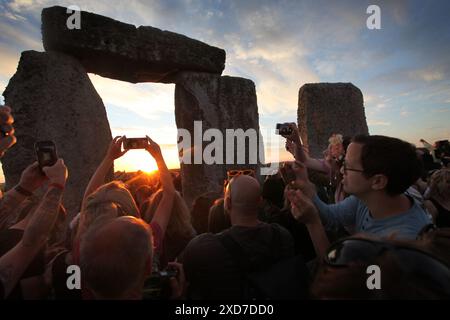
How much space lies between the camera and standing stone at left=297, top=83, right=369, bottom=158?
20.3ft

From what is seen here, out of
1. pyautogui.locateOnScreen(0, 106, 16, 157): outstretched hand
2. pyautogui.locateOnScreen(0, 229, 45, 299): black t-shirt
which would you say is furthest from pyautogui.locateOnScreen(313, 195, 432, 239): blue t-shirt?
pyautogui.locateOnScreen(0, 106, 16, 157): outstretched hand

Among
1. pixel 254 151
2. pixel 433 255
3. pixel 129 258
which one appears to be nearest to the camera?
pixel 433 255

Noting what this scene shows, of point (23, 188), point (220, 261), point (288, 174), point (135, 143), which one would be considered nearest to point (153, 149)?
point (135, 143)

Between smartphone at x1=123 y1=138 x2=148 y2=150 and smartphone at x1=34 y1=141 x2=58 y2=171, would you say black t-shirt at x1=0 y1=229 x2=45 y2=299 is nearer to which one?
smartphone at x1=34 y1=141 x2=58 y2=171

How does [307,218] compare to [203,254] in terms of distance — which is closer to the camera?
[203,254]

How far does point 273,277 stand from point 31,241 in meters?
1.11

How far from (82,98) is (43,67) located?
620mm

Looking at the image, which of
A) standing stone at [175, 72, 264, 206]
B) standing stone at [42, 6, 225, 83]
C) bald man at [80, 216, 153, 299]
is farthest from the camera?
standing stone at [175, 72, 264, 206]

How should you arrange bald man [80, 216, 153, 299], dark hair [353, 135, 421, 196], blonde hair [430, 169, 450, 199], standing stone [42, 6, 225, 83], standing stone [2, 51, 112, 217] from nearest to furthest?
bald man [80, 216, 153, 299] → dark hair [353, 135, 421, 196] → blonde hair [430, 169, 450, 199] → standing stone [2, 51, 112, 217] → standing stone [42, 6, 225, 83]

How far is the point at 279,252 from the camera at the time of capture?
4.88ft

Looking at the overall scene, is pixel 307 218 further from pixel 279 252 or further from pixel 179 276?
pixel 179 276

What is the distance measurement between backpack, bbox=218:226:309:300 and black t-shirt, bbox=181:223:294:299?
19 millimetres

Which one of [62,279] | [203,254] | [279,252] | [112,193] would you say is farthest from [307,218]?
[62,279]

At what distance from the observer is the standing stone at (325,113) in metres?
6.20
